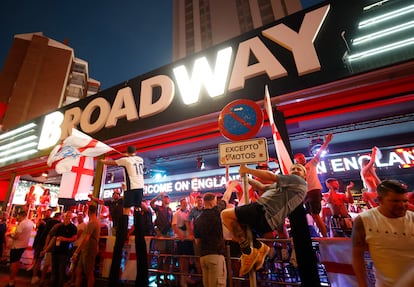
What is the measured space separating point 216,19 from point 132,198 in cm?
3442

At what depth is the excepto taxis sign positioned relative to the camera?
303 cm

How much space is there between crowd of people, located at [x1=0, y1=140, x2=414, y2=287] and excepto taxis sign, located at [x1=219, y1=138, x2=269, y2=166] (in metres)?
0.15

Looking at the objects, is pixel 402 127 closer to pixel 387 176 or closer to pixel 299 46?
pixel 387 176

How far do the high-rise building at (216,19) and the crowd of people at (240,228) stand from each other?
29.2 m

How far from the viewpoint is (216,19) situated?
108 feet

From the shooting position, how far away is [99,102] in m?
8.48

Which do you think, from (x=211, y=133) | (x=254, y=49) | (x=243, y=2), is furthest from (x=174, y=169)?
(x=243, y=2)

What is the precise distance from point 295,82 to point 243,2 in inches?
1368

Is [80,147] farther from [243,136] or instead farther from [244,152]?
[244,152]

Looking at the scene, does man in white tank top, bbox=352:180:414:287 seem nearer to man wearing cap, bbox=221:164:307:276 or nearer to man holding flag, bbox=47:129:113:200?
man wearing cap, bbox=221:164:307:276

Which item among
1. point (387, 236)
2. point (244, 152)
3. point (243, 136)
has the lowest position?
point (387, 236)

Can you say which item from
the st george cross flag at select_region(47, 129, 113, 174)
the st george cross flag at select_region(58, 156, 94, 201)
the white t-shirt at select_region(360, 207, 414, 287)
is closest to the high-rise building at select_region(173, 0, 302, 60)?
the st george cross flag at select_region(58, 156, 94, 201)

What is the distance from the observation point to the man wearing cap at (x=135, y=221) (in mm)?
4855

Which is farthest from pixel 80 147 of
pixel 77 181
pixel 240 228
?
pixel 240 228
